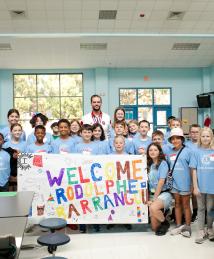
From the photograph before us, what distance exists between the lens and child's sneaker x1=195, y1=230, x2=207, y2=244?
4430 mm

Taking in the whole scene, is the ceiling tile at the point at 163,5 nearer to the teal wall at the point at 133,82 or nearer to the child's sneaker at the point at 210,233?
the teal wall at the point at 133,82

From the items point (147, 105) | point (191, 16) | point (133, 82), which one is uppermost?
point (191, 16)

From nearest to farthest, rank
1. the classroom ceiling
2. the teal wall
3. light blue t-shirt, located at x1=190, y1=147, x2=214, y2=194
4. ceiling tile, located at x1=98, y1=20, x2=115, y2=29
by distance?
light blue t-shirt, located at x1=190, y1=147, x2=214, y2=194 → the classroom ceiling → ceiling tile, located at x1=98, y1=20, x2=115, y2=29 → the teal wall

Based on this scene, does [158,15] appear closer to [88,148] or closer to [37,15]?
[37,15]

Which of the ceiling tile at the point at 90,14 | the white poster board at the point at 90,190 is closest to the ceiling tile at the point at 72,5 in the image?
the ceiling tile at the point at 90,14

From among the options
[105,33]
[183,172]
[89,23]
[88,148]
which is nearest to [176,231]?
[183,172]

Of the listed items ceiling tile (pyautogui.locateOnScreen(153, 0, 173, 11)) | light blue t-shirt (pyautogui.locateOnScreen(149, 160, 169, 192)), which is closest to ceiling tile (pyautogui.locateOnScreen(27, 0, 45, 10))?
ceiling tile (pyautogui.locateOnScreen(153, 0, 173, 11))

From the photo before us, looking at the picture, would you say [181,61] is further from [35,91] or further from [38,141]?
[38,141]

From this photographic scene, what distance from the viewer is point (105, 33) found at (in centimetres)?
1079

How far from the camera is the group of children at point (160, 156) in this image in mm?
4500

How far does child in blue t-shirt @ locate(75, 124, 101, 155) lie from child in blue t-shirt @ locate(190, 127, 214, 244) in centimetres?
148

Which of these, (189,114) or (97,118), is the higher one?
(189,114)

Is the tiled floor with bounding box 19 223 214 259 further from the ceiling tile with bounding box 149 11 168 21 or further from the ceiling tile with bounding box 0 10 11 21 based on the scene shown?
the ceiling tile with bounding box 0 10 11 21

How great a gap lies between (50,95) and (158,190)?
10.4 meters
